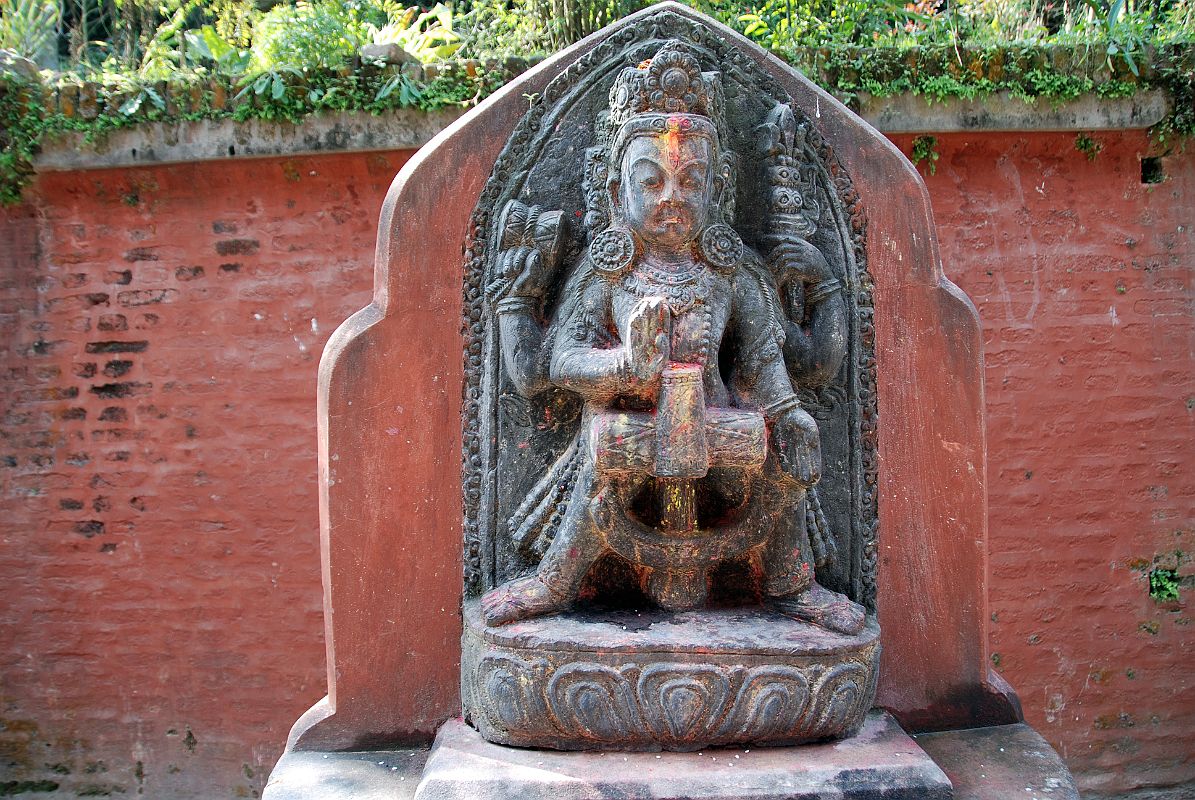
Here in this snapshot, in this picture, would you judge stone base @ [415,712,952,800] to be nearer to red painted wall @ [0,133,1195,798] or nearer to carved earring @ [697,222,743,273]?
carved earring @ [697,222,743,273]

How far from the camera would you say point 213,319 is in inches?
212

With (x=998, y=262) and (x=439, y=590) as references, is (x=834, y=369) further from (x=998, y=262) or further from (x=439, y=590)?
(x=998, y=262)

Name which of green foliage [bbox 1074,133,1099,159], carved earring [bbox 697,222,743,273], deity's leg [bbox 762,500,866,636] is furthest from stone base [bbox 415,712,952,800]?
green foliage [bbox 1074,133,1099,159]

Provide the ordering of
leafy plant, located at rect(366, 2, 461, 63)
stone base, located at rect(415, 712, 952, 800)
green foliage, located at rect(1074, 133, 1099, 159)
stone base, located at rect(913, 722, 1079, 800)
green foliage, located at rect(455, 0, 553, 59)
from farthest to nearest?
leafy plant, located at rect(366, 2, 461, 63) < green foliage, located at rect(455, 0, 553, 59) < green foliage, located at rect(1074, 133, 1099, 159) < stone base, located at rect(913, 722, 1079, 800) < stone base, located at rect(415, 712, 952, 800)

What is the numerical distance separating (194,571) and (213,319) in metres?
1.32

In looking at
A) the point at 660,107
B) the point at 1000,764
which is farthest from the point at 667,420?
the point at 1000,764

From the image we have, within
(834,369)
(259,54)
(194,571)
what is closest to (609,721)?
(834,369)

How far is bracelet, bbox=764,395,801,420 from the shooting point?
264cm

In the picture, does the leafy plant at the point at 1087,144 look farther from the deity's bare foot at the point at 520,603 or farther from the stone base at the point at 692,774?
the deity's bare foot at the point at 520,603

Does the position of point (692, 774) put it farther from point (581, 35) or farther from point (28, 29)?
point (28, 29)

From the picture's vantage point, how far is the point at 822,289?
286 centimetres

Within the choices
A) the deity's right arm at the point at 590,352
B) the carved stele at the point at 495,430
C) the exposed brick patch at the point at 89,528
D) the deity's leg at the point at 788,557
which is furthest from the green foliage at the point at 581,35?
the deity's leg at the point at 788,557

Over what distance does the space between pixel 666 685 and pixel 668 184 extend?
123 cm

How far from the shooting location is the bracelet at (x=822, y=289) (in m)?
2.86
